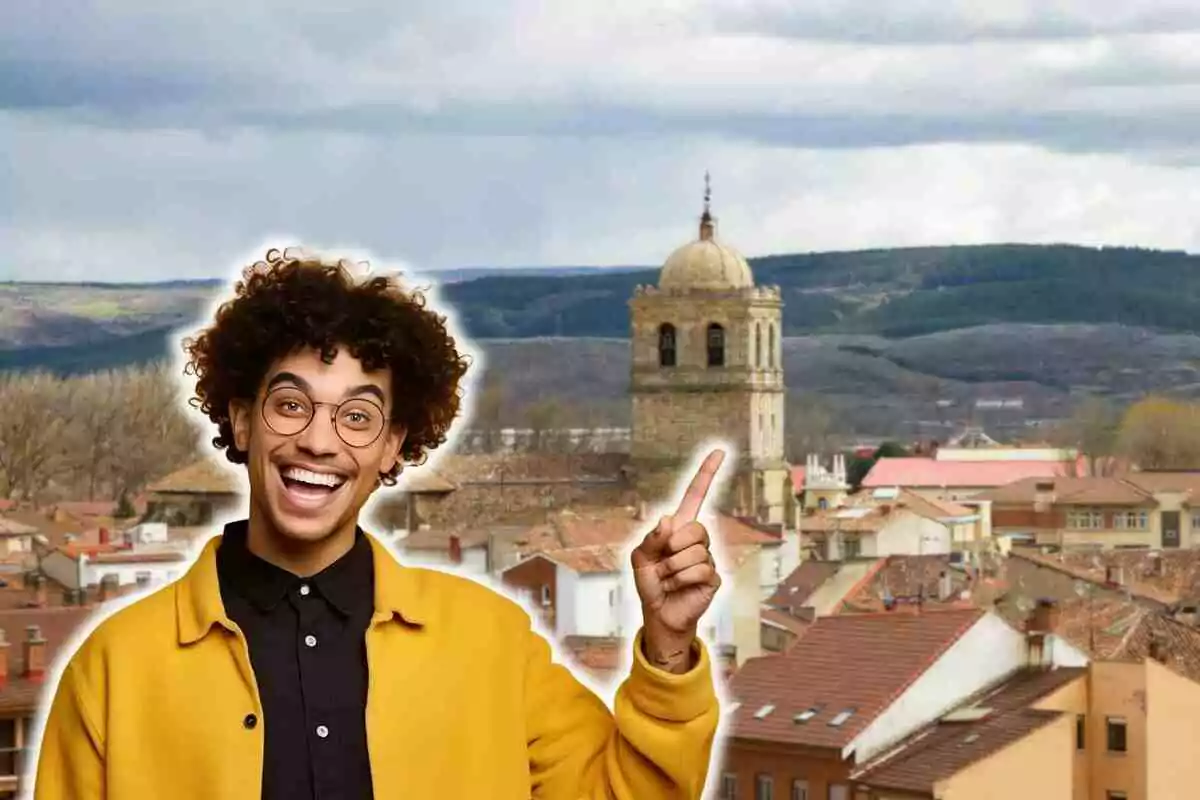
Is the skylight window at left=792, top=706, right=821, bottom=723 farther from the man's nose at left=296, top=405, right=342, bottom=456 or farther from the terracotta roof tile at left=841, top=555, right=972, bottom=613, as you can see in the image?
the man's nose at left=296, top=405, right=342, bottom=456

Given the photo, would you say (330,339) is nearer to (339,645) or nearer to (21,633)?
(339,645)

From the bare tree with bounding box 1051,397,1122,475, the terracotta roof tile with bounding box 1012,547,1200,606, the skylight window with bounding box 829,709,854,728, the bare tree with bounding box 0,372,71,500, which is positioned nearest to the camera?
the skylight window with bounding box 829,709,854,728

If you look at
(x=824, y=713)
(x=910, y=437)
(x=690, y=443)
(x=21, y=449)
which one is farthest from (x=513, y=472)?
(x=824, y=713)

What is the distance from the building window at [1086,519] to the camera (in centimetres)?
3378

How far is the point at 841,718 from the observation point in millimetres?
15312

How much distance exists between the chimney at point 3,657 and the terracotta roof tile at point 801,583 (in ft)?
32.9

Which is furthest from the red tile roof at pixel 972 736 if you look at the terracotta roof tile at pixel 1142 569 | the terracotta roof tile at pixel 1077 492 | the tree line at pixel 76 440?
the terracotta roof tile at pixel 1077 492

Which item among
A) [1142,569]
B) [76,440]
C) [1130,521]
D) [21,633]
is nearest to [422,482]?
[21,633]

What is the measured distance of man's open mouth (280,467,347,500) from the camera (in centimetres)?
154

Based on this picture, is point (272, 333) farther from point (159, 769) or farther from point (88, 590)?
point (88, 590)

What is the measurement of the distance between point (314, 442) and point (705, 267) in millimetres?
45677

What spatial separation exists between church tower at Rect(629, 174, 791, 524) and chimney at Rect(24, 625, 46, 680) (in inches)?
1414

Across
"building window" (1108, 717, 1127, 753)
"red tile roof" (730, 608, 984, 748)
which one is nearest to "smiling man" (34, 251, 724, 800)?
"red tile roof" (730, 608, 984, 748)

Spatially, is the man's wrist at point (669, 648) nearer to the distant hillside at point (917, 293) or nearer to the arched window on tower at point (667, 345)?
the distant hillside at point (917, 293)
